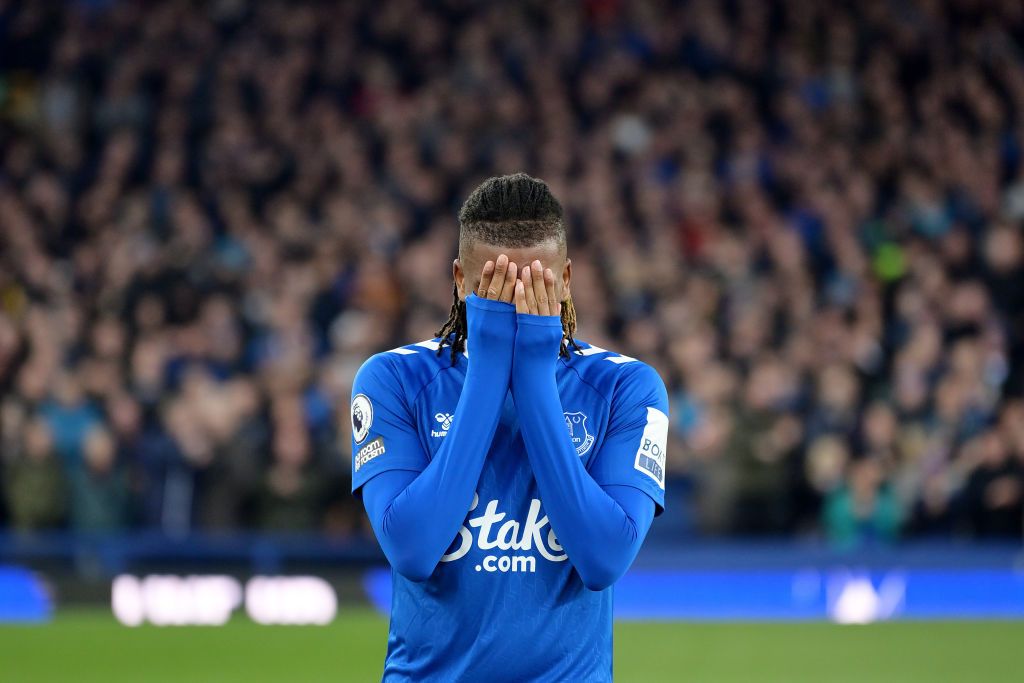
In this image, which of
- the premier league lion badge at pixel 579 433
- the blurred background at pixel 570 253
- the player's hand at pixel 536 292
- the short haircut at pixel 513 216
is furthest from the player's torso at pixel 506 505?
the blurred background at pixel 570 253

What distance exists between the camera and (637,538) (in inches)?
110

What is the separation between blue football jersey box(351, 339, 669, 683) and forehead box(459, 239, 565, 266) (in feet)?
0.88

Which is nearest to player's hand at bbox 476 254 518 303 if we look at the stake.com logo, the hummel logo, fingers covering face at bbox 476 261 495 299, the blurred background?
fingers covering face at bbox 476 261 495 299

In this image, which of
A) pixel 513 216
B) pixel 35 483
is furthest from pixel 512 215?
pixel 35 483

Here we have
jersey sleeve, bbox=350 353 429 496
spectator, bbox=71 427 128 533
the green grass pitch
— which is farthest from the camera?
spectator, bbox=71 427 128 533

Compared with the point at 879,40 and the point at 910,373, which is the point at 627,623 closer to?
the point at 910,373

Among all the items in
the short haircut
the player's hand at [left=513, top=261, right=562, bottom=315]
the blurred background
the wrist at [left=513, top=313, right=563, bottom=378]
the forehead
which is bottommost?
the wrist at [left=513, top=313, right=563, bottom=378]

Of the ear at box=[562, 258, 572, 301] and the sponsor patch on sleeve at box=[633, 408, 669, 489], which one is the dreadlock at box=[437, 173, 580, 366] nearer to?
the ear at box=[562, 258, 572, 301]

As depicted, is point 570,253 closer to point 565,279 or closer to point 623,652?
point 623,652

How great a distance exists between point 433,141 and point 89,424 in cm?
546

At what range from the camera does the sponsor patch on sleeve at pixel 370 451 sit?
114 inches

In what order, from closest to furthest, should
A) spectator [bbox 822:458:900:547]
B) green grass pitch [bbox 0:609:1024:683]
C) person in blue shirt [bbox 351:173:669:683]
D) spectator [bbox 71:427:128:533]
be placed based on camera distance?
1. person in blue shirt [bbox 351:173:669:683]
2. green grass pitch [bbox 0:609:1024:683]
3. spectator [bbox 71:427:128:533]
4. spectator [bbox 822:458:900:547]

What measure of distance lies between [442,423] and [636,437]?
1.30 ft

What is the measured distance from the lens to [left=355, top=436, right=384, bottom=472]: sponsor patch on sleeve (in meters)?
2.89
